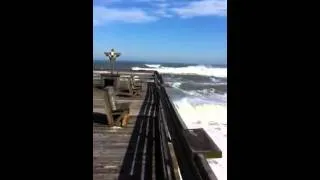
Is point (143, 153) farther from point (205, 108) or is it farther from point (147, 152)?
point (205, 108)

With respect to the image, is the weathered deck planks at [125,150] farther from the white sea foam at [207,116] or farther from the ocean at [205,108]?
the white sea foam at [207,116]

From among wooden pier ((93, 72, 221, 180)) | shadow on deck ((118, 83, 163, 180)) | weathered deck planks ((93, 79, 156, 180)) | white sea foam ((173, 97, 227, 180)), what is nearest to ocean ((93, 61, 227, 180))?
white sea foam ((173, 97, 227, 180))

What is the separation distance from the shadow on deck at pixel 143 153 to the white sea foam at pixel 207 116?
6385 mm

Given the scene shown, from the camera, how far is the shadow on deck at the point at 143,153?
687 centimetres

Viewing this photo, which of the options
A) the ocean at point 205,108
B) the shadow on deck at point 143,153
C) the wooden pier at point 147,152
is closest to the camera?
the wooden pier at point 147,152

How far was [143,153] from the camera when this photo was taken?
8.34 metres

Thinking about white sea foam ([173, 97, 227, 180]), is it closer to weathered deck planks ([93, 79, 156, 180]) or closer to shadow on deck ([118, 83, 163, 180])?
shadow on deck ([118, 83, 163, 180])

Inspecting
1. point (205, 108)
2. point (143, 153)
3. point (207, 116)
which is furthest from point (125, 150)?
point (205, 108)

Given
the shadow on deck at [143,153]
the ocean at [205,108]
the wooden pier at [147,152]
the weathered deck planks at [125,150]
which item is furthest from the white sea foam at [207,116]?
the wooden pier at [147,152]

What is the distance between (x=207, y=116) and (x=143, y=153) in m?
25.0

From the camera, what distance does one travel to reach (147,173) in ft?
22.5
